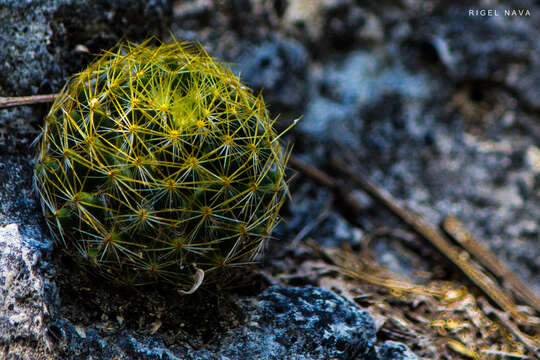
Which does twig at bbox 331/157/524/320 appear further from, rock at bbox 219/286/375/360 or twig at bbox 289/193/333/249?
rock at bbox 219/286/375/360

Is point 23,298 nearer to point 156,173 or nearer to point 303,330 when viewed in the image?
point 156,173

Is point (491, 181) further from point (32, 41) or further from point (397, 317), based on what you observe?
point (32, 41)

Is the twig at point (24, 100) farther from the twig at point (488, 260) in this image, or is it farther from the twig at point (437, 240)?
the twig at point (488, 260)

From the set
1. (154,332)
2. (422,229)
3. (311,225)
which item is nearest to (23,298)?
(154,332)

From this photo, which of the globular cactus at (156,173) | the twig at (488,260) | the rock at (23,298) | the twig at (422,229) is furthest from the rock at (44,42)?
the twig at (488,260)

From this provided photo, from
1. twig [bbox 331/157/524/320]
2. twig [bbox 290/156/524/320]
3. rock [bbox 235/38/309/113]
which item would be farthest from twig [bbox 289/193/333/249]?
rock [bbox 235/38/309/113]

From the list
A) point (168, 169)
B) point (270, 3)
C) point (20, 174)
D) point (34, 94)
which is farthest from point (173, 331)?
point (270, 3)

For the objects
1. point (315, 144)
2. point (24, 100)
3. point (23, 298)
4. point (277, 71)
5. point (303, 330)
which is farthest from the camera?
point (315, 144)
